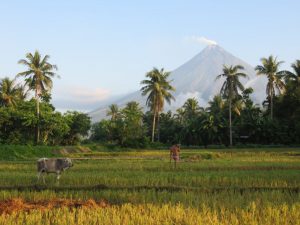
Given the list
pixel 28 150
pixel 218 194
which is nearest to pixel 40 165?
pixel 218 194

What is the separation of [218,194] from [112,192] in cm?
256

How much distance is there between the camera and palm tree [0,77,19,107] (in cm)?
4469

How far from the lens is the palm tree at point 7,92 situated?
44.7 m

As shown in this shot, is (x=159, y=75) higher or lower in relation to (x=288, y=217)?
higher

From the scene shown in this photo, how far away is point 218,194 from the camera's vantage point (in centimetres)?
994

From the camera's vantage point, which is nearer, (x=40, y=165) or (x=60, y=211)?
(x=60, y=211)

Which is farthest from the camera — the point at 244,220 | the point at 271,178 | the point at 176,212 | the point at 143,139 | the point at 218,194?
the point at 143,139

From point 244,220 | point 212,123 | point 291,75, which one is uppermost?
point 291,75

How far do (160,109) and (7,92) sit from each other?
648 inches

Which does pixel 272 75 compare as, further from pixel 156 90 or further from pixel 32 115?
pixel 32 115

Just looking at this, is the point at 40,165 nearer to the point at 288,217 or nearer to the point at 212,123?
the point at 288,217

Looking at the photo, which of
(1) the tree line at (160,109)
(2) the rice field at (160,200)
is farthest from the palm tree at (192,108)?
(2) the rice field at (160,200)

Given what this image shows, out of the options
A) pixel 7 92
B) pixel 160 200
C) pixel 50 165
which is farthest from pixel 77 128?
pixel 160 200

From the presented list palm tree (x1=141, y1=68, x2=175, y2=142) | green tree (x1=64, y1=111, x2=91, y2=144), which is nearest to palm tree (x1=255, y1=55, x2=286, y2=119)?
palm tree (x1=141, y1=68, x2=175, y2=142)
